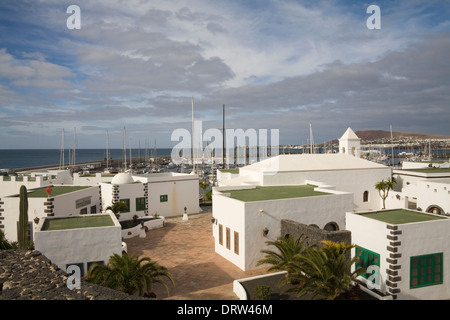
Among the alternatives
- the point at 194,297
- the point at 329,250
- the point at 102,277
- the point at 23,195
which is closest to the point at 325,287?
the point at 329,250

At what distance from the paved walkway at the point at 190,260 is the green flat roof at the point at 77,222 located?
3.98 metres

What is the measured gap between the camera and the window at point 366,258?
534 inches

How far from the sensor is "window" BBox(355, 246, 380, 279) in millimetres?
13560

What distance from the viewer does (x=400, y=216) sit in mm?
15312

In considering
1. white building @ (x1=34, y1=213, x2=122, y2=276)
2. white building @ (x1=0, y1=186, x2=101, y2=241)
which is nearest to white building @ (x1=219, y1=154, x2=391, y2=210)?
white building @ (x1=0, y1=186, x2=101, y2=241)

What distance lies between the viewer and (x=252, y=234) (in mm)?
17406

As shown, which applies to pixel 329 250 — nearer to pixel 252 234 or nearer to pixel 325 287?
pixel 325 287

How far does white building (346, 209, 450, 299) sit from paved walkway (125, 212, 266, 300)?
5.80m

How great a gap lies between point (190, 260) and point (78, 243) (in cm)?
663

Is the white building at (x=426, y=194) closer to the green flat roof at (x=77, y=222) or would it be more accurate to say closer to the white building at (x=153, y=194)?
the white building at (x=153, y=194)

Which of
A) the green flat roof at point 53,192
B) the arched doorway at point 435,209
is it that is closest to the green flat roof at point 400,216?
the arched doorway at point 435,209

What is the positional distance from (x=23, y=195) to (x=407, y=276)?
66.7 ft

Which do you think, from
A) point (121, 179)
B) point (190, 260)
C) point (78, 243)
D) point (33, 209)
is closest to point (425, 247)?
point (190, 260)

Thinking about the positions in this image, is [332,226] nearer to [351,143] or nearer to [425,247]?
[425,247]
